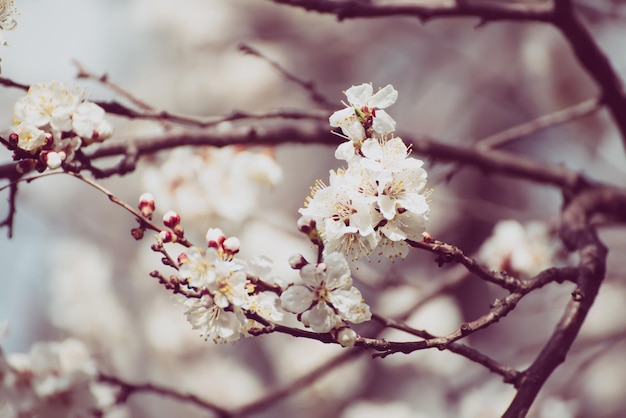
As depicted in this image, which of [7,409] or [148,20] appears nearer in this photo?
[7,409]

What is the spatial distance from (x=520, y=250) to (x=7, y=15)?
1279mm

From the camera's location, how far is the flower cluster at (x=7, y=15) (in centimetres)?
91

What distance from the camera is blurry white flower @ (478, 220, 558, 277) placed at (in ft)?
5.30

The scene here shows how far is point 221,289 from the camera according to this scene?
29.4 inches

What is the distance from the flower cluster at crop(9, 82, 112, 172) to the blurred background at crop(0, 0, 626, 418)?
1452 millimetres

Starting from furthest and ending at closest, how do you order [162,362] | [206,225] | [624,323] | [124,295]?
[124,295], [162,362], [624,323], [206,225]

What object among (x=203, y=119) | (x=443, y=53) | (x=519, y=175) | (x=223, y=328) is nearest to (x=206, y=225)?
(x=203, y=119)

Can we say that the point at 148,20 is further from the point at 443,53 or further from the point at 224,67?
the point at 443,53

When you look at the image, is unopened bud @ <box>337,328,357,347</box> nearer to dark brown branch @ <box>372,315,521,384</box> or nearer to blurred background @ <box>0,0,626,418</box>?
dark brown branch @ <box>372,315,521,384</box>

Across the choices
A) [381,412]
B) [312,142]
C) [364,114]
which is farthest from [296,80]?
[381,412]

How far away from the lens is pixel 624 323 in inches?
106

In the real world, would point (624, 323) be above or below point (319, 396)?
above

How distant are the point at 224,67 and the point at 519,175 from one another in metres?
2.34

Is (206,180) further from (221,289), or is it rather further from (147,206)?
(221,289)
